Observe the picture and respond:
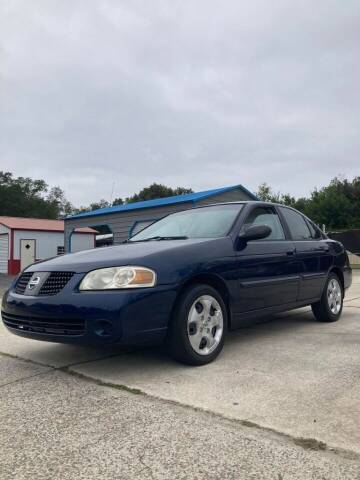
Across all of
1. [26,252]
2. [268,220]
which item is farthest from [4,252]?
[268,220]

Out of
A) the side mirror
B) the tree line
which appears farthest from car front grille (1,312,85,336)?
the tree line

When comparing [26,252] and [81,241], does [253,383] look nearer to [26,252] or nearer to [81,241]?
[26,252]

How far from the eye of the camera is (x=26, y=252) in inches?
1103

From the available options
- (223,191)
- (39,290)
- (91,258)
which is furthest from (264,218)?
(223,191)

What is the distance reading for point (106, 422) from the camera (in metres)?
2.72

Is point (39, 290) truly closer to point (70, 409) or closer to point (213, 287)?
point (70, 409)

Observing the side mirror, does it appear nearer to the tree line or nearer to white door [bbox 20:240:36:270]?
white door [bbox 20:240:36:270]

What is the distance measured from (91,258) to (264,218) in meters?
Result: 2.20

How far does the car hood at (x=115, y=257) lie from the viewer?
365 centimetres

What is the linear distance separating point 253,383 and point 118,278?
51.0 inches

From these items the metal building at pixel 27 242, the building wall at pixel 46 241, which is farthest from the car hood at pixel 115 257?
the building wall at pixel 46 241

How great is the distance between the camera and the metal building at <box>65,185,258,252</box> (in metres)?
16.3

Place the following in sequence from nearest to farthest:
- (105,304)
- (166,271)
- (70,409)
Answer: (70,409) → (105,304) → (166,271)

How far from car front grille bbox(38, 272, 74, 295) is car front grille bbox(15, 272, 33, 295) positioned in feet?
1.12
